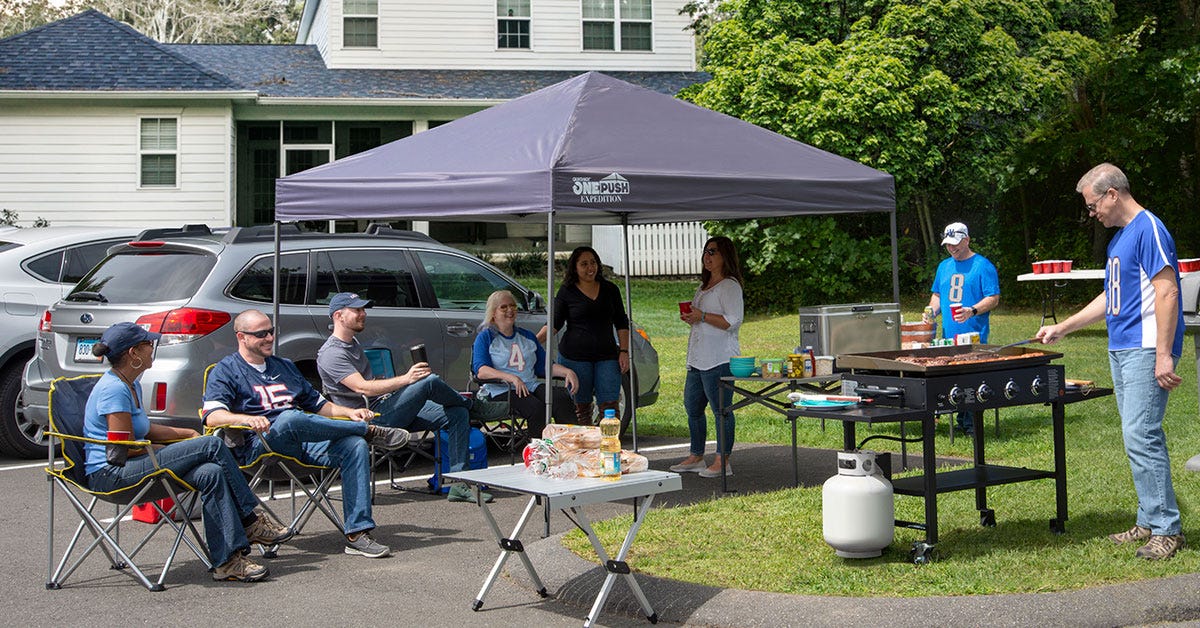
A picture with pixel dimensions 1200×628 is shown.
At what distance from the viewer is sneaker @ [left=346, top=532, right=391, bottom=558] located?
7227mm

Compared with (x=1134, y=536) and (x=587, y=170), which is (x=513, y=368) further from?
(x=1134, y=536)

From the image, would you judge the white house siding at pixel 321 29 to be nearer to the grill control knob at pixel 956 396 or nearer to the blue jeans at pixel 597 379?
the blue jeans at pixel 597 379

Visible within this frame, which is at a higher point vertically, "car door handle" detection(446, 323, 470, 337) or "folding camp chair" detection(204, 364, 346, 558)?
"car door handle" detection(446, 323, 470, 337)

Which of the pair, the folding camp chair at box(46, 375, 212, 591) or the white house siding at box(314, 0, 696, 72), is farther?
the white house siding at box(314, 0, 696, 72)

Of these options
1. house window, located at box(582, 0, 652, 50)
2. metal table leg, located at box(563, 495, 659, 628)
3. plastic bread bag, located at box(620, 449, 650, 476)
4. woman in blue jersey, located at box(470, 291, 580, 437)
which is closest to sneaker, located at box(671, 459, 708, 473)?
woman in blue jersey, located at box(470, 291, 580, 437)

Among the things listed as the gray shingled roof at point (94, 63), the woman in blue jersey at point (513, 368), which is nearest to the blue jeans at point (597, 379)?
the woman in blue jersey at point (513, 368)

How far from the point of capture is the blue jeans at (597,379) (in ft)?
31.3

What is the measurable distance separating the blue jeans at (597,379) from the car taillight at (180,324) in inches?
101

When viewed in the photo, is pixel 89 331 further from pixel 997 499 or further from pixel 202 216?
pixel 202 216

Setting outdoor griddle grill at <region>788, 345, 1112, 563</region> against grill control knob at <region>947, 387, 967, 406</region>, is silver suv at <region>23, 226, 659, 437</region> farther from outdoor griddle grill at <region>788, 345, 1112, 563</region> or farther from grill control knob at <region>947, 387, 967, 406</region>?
grill control knob at <region>947, 387, 967, 406</region>

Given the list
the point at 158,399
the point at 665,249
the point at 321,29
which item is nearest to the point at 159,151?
the point at 321,29

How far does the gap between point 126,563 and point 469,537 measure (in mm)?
1922

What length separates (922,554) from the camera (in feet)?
21.5

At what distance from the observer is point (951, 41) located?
2311 centimetres
